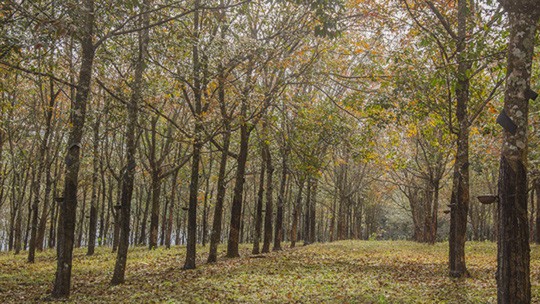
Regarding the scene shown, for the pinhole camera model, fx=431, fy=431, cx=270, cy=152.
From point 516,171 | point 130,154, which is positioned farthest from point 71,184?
point 516,171

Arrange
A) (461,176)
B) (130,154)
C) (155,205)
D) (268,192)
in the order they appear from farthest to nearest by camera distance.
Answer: (155,205), (268,192), (461,176), (130,154)

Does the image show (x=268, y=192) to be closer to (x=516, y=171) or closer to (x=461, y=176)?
(x=461, y=176)

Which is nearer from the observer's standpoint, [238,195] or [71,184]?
[71,184]

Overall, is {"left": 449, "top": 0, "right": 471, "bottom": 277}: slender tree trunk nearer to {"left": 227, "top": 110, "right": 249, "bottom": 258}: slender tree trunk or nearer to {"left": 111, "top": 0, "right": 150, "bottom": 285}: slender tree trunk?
{"left": 227, "top": 110, "right": 249, "bottom": 258}: slender tree trunk

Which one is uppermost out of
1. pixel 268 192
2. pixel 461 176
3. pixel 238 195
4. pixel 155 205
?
pixel 461 176

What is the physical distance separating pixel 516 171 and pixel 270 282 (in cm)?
854

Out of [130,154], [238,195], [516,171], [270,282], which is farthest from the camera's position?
[238,195]

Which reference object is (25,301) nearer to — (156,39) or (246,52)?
(156,39)

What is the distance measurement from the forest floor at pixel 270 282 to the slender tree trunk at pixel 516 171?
151 inches

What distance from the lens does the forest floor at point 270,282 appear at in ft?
36.7

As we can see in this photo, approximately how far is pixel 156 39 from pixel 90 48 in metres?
1.85

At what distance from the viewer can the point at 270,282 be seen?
44.4 ft

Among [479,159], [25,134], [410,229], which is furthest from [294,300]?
[410,229]

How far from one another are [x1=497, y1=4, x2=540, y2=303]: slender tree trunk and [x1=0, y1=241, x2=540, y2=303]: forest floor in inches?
151
